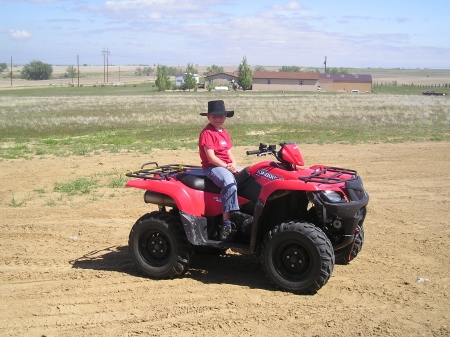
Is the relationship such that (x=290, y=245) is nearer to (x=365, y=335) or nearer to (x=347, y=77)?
(x=365, y=335)

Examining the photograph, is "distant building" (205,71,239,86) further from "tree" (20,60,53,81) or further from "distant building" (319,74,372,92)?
"tree" (20,60,53,81)

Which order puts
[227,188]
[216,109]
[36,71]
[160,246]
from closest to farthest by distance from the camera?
[227,188] < [216,109] < [160,246] < [36,71]

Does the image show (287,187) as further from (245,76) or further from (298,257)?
(245,76)

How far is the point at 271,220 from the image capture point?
6246 mm

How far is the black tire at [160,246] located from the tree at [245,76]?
104 m

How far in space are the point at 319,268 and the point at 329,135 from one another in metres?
18.5

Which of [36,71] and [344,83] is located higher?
[36,71]

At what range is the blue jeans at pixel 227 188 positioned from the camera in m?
6.19

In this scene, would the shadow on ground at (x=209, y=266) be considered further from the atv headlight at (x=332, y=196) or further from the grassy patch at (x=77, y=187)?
the grassy patch at (x=77, y=187)

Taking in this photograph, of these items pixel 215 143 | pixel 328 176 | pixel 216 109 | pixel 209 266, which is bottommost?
pixel 209 266

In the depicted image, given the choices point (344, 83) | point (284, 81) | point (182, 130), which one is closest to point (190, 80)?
point (284, 81)

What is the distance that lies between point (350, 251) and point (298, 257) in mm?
934

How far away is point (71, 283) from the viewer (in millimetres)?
6395

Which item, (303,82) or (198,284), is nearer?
(198,284)
